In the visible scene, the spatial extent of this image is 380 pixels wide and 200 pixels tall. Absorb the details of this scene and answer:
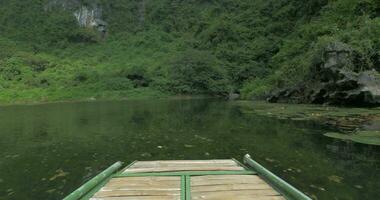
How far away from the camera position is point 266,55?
193 ft

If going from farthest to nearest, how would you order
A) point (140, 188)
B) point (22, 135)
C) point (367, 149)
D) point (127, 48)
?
point (127, 48)
point (22, 135)
point (367, 149)
point (140, 188)

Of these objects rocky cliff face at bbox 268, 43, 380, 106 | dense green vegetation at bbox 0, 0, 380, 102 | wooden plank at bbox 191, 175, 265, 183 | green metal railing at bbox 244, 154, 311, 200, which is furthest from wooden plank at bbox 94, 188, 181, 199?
dense green vegetation at bbox 0, 0, 380, 102

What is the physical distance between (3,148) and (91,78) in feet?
181

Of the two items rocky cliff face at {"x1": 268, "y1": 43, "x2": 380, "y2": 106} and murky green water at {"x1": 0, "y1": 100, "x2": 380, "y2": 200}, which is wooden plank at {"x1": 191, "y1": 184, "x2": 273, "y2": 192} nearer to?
murky green water at {"x1": 0, "y1": 100, "x2": 380, "y2": 200}

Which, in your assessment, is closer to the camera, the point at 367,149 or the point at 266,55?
the point at 367,149

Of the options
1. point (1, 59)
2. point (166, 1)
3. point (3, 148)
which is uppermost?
point (166, 1)

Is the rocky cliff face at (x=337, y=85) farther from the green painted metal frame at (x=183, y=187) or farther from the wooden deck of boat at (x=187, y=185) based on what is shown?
the green painted metal frame at (x=183, y=187)

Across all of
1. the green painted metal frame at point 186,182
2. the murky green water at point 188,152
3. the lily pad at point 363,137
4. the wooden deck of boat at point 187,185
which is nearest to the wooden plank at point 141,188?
the wooden deck of boat at point 187,185

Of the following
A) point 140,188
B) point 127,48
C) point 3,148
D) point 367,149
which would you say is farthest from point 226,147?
point 127,48

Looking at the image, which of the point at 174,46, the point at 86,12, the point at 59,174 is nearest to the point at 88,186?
the point at 59,174

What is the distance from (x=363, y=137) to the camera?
11.2 m

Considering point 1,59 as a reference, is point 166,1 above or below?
above

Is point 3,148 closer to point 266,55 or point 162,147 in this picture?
point 162,147

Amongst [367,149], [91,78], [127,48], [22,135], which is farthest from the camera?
[127,48]
